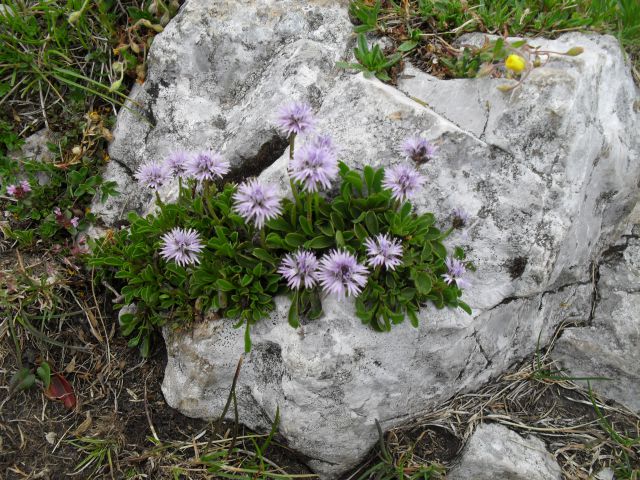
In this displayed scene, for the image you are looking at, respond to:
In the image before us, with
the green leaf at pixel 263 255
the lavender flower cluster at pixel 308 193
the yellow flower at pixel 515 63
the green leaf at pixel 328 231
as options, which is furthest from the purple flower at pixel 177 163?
the yellow flower at pixel 515 63

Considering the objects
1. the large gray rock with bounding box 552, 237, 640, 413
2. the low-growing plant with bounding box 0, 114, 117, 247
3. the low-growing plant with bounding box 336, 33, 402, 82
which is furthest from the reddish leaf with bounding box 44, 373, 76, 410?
the large gray rock with bounding box 552, 237, 640, 413

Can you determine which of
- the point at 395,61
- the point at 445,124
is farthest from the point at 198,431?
the point at 395,61

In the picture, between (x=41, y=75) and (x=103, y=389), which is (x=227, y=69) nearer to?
(x=41, y=75)

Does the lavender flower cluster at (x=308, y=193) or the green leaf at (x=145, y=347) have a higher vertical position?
the lavender flower cluster at (x=308, y=193)

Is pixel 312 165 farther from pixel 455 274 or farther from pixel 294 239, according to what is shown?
pixel 455 274

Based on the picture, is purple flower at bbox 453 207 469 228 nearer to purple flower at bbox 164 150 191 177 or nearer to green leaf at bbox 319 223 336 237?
green leaf at bbox 319 223 336 237

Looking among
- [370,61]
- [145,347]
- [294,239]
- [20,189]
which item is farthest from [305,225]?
[20,189]

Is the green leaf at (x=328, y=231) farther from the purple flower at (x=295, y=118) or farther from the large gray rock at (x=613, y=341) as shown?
the large gray rock at (x=613, y=341)
